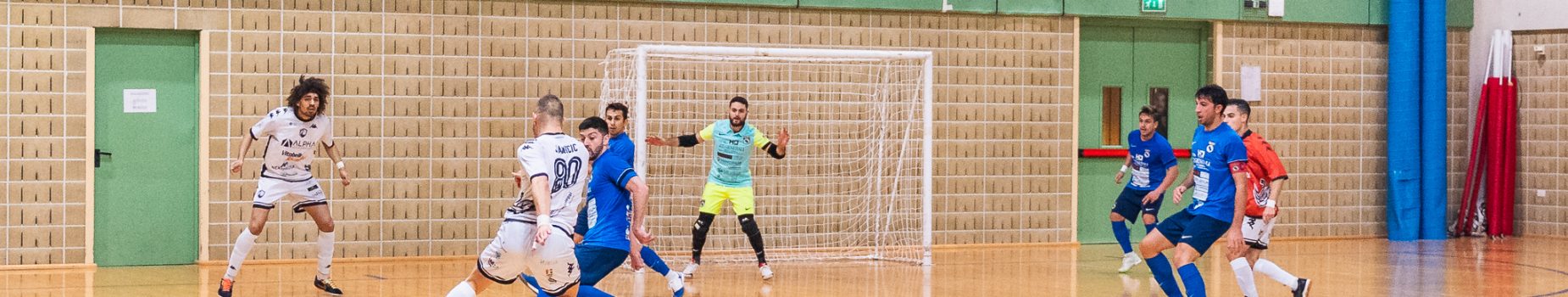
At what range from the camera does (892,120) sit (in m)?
13.8

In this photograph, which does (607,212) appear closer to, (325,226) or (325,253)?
(325,226)

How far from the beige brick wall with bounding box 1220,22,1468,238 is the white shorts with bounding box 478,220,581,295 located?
9451 millimetres

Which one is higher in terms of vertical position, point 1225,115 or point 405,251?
point 1225,115

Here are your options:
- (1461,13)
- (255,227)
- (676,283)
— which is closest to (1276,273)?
(676,283)

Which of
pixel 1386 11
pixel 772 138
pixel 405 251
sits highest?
pixel 1386 11

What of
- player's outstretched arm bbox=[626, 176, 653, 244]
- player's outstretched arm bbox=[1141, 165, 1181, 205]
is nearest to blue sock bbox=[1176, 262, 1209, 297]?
player's outstretched arm bbox=[1141, 165, 1181, 205]

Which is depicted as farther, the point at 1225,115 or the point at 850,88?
the point at 850,88

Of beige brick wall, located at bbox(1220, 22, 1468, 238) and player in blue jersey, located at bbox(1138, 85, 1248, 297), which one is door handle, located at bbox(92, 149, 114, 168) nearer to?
player in blue jersey, located at bbox(1138, 85, 1248, 297)

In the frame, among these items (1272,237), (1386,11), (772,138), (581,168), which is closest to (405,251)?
(772,138)

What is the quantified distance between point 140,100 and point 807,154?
533 centimetres

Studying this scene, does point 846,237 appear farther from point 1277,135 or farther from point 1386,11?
point 1386,11

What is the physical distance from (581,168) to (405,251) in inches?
235

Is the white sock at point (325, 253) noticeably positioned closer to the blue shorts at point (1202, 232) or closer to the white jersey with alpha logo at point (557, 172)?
the white jersey with alpha logo at point (557, 172)

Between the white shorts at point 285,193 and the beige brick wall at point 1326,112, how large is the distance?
8.71m
